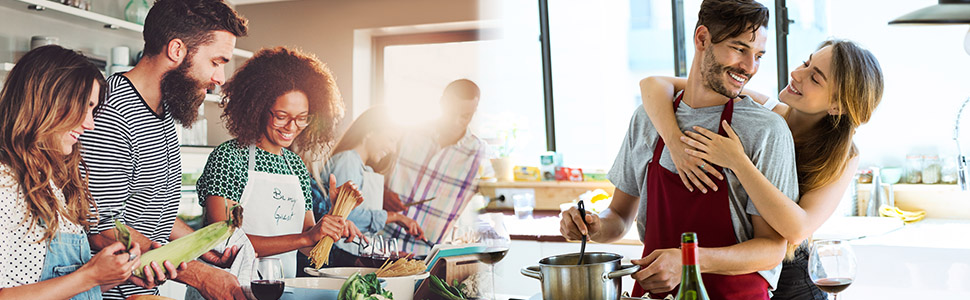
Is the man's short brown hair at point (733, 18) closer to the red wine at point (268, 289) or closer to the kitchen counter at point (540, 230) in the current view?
the red wine at point (268, 289)

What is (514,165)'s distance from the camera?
443 cm

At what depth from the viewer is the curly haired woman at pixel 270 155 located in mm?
2061

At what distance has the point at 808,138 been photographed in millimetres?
1840

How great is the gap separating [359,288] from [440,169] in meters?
0.42

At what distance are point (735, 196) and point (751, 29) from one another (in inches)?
14.1

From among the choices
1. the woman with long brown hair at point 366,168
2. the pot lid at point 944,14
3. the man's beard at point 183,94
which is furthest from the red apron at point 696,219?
the pot lid at point 944,14

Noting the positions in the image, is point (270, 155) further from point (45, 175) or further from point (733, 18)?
point (733, 18)

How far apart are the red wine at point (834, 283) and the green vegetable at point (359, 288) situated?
1183 mm

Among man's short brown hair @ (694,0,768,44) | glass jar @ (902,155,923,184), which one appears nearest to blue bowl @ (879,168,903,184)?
glass jar @ (902,155,923,184)

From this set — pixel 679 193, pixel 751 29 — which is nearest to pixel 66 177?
pixel 679 193

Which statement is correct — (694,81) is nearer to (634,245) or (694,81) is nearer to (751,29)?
(751,29)

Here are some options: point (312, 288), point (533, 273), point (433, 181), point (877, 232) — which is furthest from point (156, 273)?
point (877, 232)

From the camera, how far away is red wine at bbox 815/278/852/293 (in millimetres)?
1472

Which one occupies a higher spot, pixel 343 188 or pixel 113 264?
pixel 343 188
